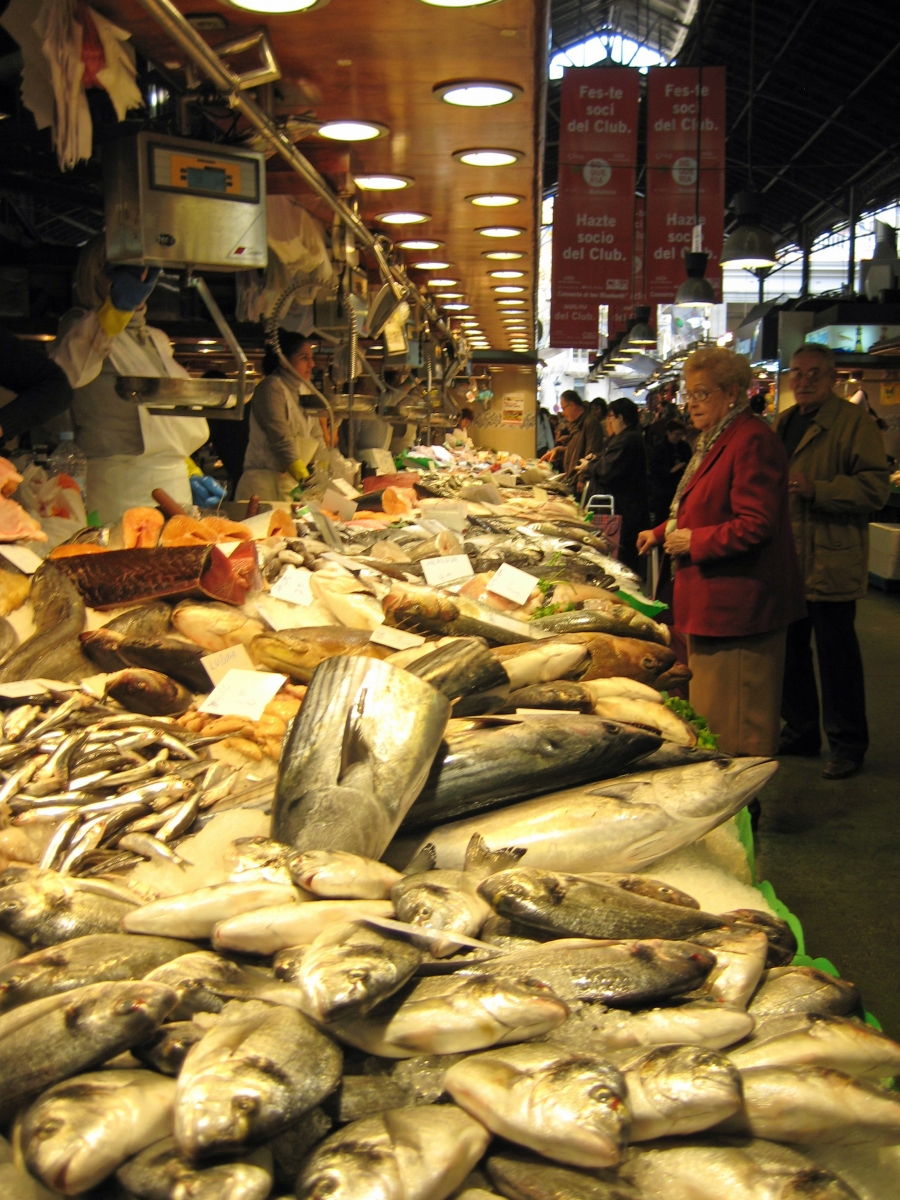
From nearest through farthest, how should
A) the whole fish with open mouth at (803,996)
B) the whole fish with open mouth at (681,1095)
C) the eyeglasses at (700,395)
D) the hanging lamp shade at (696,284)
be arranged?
the whole fish with open mouth at (681,1095)
the whole fish with open mouth at (803,996)
the eyeglasses at (700,395)
the hanging lamp shade at (696,284)

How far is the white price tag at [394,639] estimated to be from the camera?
111 inches

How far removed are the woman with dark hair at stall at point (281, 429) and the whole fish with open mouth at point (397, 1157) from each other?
609 cm

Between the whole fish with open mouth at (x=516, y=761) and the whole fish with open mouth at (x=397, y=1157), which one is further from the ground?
the whole fish with open mouth at (x=516, y=761)

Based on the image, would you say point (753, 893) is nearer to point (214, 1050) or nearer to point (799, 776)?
point (214, 1050)

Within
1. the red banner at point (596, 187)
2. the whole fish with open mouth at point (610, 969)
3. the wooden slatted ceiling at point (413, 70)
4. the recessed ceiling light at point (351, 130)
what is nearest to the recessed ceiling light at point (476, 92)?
the wooden slatted ceiling at point (413, 70)

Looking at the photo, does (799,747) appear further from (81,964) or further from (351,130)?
(81,964)

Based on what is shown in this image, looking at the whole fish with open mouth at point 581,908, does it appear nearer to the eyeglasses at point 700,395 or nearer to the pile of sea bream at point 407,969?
the pile of sea bream at point 407,969

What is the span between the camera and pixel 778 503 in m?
4.04

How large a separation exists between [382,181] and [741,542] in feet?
11.2

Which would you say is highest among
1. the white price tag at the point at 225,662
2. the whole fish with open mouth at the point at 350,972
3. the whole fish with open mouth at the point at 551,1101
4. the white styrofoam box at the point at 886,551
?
the white price tag at the point at 225,662

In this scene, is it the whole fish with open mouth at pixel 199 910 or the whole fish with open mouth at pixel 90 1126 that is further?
the whole fish with open mouth at pixel 199 910

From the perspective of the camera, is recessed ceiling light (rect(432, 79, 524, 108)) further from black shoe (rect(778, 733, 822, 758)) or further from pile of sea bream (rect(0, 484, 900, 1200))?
black shoe (rect(778, 733, 822, 758))

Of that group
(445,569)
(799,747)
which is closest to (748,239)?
(799,747)

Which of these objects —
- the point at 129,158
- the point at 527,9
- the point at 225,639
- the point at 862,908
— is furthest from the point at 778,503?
the point at 129,158
